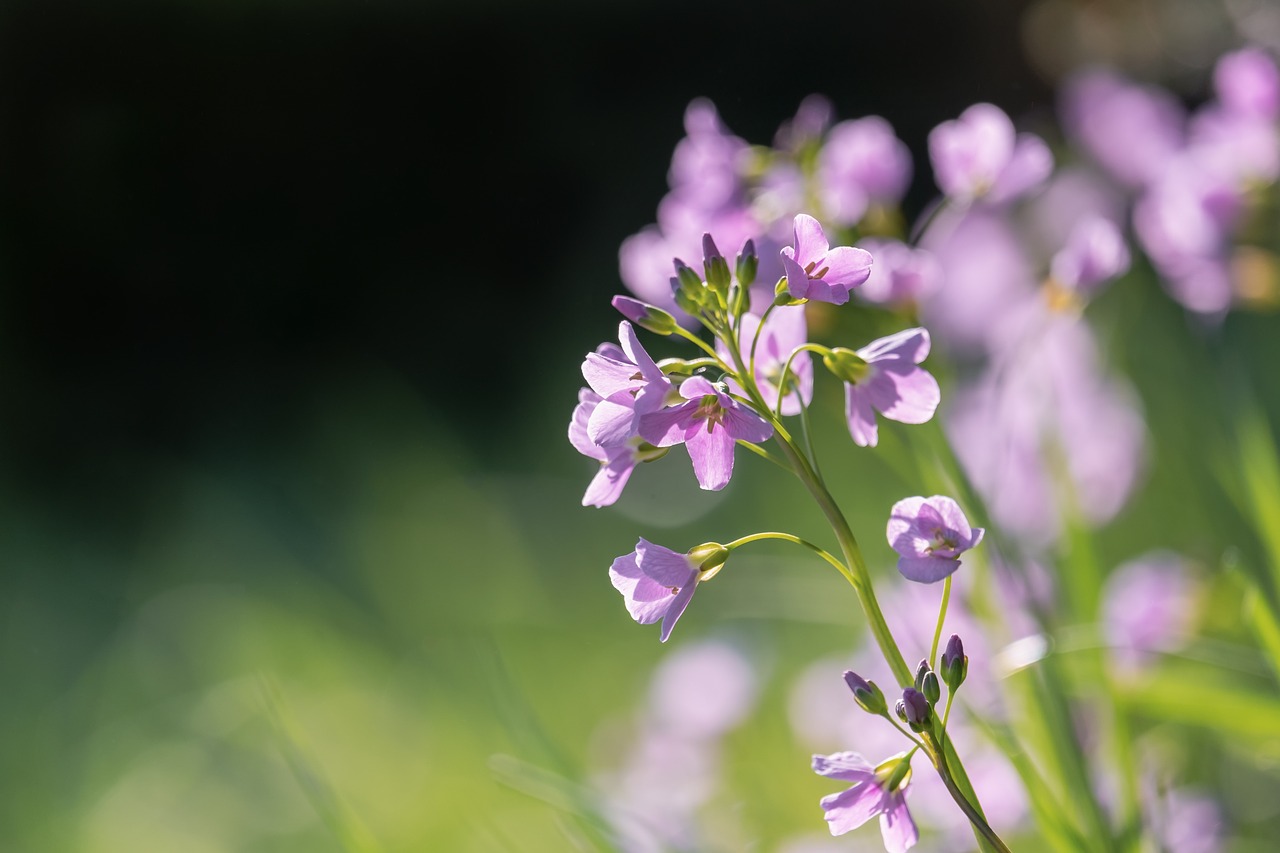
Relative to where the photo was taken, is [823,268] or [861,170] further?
[861,170]

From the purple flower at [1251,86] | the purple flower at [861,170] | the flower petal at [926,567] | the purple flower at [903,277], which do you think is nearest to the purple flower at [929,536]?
the flower petal at [926,567]

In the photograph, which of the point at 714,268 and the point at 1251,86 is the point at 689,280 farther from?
the point at 1251,86

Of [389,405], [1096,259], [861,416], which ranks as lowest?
[861,416]

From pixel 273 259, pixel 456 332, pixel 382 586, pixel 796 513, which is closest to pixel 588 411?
pixel 796 513

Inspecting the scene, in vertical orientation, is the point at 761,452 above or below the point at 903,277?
below

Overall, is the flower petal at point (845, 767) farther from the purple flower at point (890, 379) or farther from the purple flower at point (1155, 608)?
the purple flower at point (1155, 608)

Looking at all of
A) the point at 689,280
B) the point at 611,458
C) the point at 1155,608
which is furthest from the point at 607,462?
the point at 1155,608
